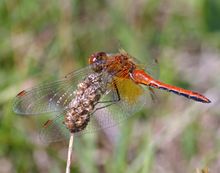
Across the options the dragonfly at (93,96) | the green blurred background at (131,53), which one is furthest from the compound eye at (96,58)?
the green blurred background at (131,53)

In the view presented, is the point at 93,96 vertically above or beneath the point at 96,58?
beneath

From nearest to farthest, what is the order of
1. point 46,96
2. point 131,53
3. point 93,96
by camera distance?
point 93,96 → point 46,96 → point 131,53

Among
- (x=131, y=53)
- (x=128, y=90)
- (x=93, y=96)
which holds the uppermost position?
(x=131, y=53)

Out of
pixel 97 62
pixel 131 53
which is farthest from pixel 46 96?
pixel 131 53

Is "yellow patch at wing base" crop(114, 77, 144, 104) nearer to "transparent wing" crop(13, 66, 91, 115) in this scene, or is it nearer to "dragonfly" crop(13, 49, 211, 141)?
"dragonfly" crop(13, 49, 211, 141)

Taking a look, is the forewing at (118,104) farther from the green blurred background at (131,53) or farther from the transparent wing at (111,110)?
the green blurred background at (131,53)

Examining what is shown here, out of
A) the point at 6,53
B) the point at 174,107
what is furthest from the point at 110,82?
the point at 6,53

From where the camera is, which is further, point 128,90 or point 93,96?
point 128,90

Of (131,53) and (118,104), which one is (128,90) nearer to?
(118,104)

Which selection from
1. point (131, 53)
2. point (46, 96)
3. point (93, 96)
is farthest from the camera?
Result: point (131, 53)
